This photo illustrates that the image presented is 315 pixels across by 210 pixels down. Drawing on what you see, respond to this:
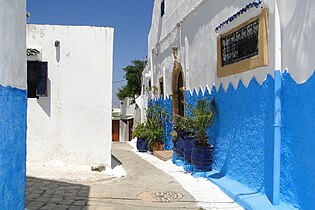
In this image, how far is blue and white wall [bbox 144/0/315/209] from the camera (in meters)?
4.53

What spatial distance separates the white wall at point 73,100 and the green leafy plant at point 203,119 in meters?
2.40

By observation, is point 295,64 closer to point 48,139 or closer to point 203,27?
point 203,27

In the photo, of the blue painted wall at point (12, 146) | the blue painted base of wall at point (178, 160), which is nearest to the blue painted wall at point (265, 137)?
the blue painted base of wall at point (178, 160)

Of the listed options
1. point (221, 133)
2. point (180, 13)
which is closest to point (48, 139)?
point (221, 133)

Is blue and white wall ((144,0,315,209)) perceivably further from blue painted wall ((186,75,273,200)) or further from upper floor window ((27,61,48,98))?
upper floor window ((27,61,48,98))

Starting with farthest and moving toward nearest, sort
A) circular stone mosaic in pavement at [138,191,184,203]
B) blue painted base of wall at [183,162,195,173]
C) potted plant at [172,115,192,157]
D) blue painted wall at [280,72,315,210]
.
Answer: potted plant at [172,115,192,157], blue painted base of wall at [183,162,195,173], circular stone mosaic in pavement at [138,191,184,203], blue painted wall at [280,72,315,210]

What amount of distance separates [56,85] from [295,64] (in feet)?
19.6

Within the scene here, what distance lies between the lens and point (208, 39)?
842cm

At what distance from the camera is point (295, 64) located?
15.8 feet

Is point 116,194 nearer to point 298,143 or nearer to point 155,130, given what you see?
point 298,143

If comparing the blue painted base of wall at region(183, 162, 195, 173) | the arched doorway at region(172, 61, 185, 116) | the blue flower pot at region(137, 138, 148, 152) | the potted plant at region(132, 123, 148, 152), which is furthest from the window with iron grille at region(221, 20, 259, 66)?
the blue flower pot at region(137, 138, 148, 152)

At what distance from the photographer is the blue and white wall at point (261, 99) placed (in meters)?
4.53

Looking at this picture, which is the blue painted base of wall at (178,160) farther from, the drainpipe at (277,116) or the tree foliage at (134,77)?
the tree foliage at (134,77)

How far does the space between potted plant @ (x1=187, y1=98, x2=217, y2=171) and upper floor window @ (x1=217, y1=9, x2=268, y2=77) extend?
0.93 meters
